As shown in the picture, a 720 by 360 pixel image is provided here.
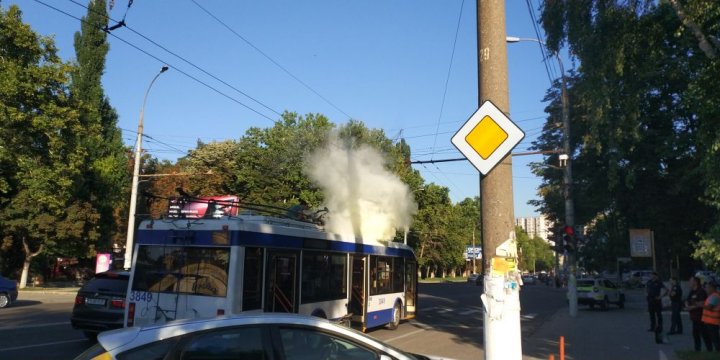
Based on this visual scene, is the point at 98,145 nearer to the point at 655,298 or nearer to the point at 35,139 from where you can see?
the point at 35,139

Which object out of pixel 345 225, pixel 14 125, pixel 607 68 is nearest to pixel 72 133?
pixel 14 125

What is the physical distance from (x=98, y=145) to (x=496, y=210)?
133 feet

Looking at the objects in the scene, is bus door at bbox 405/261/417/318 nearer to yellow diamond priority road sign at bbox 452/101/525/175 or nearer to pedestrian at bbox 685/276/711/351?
pedestrian at bbox 685/276/711/351

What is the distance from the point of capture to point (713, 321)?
1134 cm

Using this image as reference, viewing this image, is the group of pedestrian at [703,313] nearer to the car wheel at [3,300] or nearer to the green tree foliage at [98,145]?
the car wheel at [3,300]

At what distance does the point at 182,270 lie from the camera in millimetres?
10328

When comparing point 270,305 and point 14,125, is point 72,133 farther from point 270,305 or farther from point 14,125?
point 270,305

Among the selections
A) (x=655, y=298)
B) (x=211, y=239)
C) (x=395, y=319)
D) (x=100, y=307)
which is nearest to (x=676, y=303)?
(x=655, y=298)

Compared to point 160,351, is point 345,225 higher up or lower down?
higher up

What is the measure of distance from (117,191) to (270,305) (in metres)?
34.5

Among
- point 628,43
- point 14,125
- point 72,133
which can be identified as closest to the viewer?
point 628,43

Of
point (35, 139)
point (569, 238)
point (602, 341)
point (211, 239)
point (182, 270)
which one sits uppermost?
point (35, 139)

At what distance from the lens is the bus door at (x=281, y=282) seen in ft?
35.2

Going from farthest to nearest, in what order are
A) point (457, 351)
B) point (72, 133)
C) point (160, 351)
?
point (72, 133) < point (457, 351) < point (160, 351)
